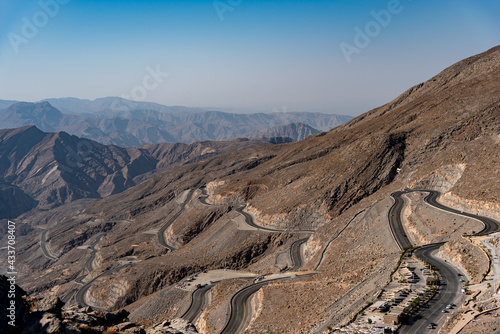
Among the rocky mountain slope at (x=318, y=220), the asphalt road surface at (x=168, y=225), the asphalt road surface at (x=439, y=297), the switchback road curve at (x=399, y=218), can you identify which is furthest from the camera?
the asphalt road surface at (x=168, y=225)

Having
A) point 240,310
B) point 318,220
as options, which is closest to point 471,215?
point 318,220

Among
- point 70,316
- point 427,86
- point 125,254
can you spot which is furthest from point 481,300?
point 427,86

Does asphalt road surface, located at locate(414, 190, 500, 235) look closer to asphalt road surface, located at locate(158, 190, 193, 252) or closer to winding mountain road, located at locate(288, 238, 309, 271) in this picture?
winding mountain road, located at locate(288, 238, 309, 271)

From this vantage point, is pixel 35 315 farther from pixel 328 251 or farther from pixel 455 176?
pixel 455 176

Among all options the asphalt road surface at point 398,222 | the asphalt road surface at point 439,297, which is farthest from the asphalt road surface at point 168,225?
the asphalt road surface at point 439,297

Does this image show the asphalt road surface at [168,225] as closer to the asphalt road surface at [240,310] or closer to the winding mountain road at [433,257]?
the asphalt road surface at [240,310]
